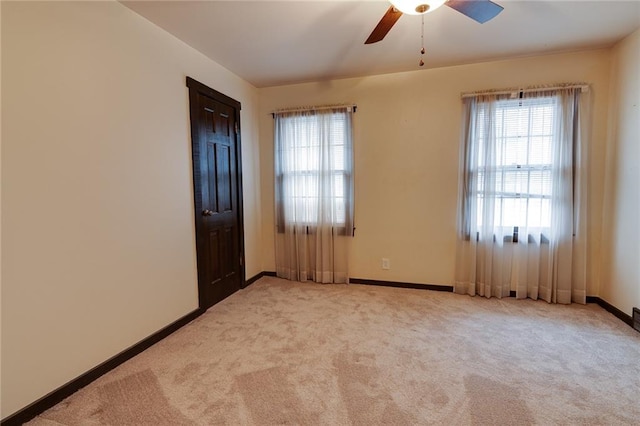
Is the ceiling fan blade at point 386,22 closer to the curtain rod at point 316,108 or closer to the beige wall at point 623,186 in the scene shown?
the curtain rod at point 316,108

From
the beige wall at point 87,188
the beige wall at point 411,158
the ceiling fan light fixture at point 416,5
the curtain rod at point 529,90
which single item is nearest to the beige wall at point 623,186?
the beige wall at point 411,158

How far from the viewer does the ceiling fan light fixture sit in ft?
5.42


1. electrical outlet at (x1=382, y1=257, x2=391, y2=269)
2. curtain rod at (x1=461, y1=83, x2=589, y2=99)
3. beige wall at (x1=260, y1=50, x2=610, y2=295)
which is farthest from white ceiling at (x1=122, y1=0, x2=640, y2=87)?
electrical outlet at (x1=382, y1=257, x2=391, y2=269)

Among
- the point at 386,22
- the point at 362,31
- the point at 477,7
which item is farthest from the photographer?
the point at 362,31

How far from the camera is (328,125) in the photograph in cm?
365

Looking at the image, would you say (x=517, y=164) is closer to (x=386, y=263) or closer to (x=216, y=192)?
(x=386, y=263)

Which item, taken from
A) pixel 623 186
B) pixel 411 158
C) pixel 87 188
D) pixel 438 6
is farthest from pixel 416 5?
pixel 623 186

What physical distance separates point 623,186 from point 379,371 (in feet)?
9.28

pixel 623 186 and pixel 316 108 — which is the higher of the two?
pixel 316 108

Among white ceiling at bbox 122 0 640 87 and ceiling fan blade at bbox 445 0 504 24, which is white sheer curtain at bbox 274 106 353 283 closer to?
white ceiling at bbox 122 0 640 87

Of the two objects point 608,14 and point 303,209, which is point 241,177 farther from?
point 608,14

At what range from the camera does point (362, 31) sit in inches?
99.5

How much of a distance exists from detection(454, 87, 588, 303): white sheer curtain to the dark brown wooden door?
102 inches

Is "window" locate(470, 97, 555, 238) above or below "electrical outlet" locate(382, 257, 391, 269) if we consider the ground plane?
above
